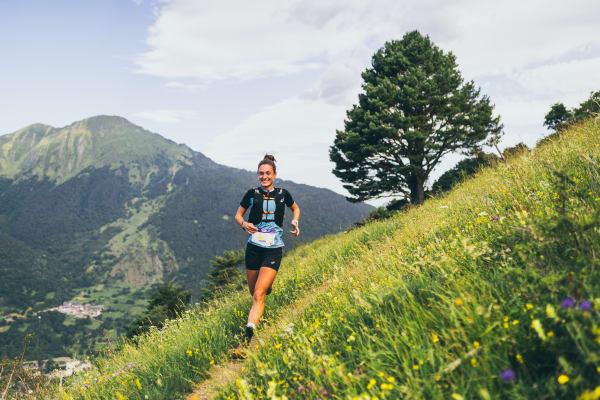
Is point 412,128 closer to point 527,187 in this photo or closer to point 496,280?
point 527,187

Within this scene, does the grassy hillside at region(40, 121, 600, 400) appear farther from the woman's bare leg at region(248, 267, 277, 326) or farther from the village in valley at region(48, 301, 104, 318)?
the village in valley at region(48, 301, 104, 318)

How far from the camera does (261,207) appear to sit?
210 inches

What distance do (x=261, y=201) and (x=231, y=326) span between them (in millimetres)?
2254

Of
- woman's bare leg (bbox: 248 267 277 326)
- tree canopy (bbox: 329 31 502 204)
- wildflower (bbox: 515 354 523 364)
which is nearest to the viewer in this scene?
wildflower (bbox: 515 354 523 364)

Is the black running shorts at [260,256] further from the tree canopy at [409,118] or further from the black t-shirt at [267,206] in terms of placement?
the tree canopy at [409,118]

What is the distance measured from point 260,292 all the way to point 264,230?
1055 millimetres

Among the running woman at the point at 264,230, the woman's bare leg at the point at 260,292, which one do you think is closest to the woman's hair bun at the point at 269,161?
the running woman at the point at 264,230

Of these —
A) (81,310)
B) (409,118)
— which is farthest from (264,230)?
(81,310)

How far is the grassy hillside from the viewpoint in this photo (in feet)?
5.27

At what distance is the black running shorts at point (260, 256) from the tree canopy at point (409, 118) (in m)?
18.8

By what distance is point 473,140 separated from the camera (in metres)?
23.6

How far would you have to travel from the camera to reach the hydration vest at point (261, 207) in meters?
5.32

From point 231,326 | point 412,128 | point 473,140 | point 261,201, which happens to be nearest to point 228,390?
point 231,326

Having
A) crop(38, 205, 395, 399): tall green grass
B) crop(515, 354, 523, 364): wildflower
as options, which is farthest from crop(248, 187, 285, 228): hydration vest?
crop(515, 354, 523, 364): wildflower
